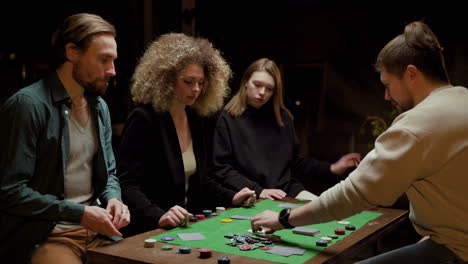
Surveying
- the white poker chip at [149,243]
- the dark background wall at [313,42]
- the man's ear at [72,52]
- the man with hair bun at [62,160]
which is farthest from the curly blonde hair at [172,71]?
the dark background wall at [313,42]

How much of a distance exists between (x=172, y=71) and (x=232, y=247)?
1379mm

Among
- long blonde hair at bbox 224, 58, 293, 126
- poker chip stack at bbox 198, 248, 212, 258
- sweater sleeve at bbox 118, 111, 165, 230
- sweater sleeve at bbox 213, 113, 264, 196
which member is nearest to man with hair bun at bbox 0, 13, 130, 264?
sweater sleeve at bbox 118, 111, 165, 230

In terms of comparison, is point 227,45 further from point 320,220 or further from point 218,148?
point 320,220

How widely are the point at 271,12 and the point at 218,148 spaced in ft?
7.50

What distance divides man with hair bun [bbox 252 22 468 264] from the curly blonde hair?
1.38 m

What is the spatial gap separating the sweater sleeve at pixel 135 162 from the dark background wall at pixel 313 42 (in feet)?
7.48

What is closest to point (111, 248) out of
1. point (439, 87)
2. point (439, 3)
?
point (439, 87)

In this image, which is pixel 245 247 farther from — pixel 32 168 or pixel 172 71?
pixel 172 71

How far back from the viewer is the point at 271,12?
19.0 feet

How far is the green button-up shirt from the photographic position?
7.67ft

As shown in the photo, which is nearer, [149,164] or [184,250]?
[184,250]

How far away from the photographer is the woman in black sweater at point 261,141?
4.14 metres

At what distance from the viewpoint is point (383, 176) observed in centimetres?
206

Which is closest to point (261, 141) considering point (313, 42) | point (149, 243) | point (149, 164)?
point (149, 164)
